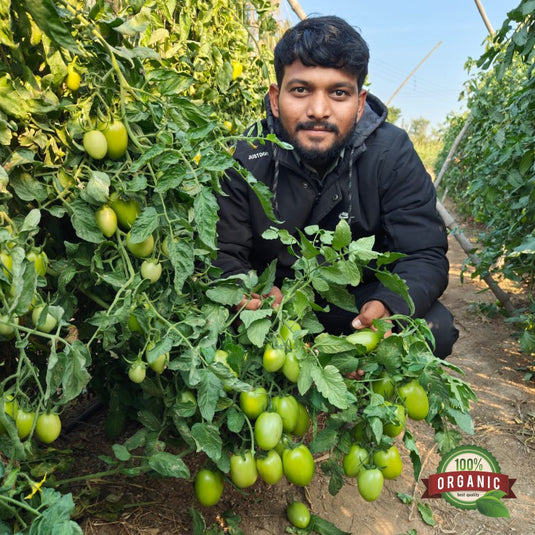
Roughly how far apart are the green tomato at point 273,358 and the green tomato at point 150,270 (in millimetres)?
276

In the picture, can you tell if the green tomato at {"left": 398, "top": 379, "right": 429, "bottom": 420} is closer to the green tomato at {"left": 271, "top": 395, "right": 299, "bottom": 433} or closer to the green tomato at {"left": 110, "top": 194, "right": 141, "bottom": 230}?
the green tomato at {"left": 271, "top": 395, "right": 299, "bottom": 433}

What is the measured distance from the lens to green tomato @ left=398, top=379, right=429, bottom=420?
3.68 ft

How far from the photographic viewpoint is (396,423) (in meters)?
1.07

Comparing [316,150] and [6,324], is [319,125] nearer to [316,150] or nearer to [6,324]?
[316,150]

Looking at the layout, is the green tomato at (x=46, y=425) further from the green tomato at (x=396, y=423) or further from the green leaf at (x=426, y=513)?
the green leaf at (x=426, y=513)

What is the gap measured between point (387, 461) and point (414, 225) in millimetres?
896

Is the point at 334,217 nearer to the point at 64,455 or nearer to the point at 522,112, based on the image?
the point at 522,112

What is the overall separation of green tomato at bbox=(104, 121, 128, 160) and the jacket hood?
2.92 ft

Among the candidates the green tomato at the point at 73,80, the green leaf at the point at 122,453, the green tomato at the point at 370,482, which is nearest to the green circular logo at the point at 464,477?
the green tomato at the point at 370,482

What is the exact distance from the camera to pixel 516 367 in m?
2.37

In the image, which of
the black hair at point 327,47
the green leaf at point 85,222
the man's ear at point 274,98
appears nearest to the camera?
the green leaf at point 85,222

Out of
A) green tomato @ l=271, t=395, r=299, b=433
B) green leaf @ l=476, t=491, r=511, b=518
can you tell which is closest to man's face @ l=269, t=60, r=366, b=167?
green tomato @ l=271, t=395, r=299, b=433

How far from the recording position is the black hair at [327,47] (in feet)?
5.27

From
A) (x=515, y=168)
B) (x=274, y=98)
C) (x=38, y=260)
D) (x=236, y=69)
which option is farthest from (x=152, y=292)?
(x=515, y=168)
